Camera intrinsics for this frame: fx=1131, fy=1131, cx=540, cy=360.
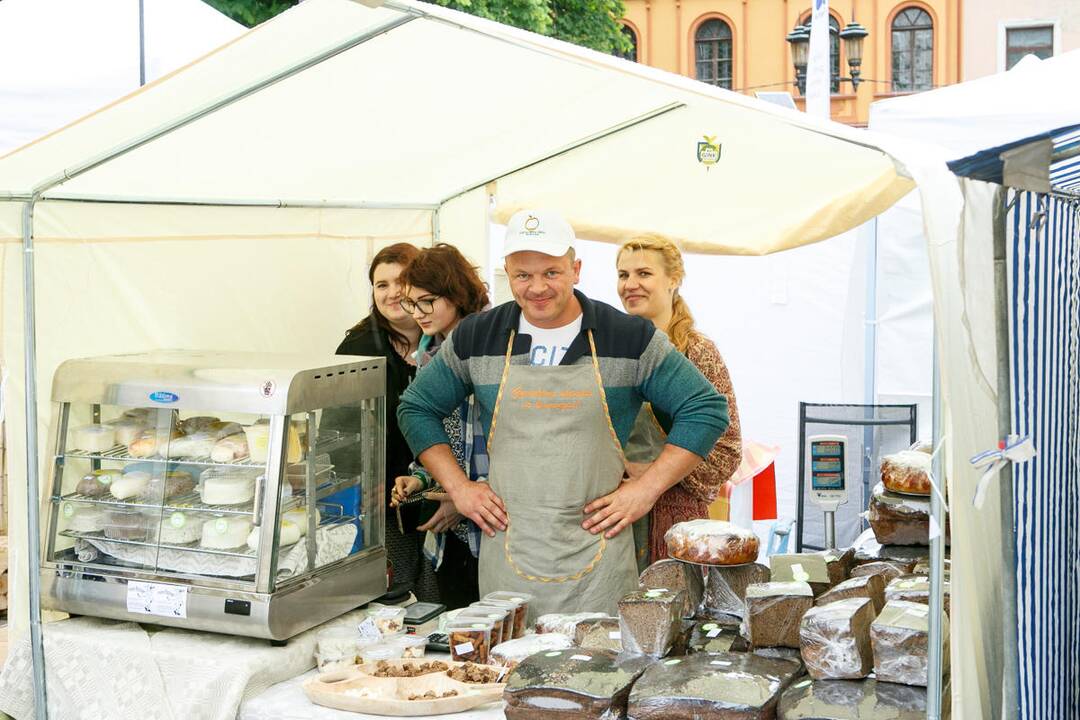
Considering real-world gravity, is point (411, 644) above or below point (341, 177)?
below

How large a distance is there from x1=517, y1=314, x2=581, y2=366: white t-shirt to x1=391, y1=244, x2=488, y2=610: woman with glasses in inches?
18.3

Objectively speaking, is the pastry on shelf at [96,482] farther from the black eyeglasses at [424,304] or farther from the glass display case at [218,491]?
the black eyeglasses at [424,304]

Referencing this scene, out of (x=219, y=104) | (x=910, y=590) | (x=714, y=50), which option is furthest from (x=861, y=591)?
(x=714, y=50)

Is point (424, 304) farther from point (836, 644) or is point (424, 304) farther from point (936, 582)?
point (936, 582)

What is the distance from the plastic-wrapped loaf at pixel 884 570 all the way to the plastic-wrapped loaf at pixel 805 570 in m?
0.07

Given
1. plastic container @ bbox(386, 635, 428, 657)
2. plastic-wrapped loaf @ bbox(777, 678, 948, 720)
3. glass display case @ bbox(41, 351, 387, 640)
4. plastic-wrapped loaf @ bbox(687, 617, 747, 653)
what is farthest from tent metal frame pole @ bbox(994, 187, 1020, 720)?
glass display case @ bbox(41, 351, 387, 640)

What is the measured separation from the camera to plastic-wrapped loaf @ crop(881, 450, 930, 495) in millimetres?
2955

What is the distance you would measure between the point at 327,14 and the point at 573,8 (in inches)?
688

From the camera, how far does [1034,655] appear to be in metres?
2.17

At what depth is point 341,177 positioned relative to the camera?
4270mm

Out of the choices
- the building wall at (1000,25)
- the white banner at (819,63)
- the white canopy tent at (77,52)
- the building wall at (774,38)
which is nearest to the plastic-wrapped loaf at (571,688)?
the white canopy tent at (77,52)

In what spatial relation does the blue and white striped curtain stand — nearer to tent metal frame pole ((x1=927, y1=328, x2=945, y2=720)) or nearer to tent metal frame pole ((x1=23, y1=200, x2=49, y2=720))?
tent metal frame pole ((x1=927, y1=328, x2=945, y2=720))

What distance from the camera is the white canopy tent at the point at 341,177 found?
280 cm

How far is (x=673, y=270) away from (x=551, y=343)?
1.19 meters
